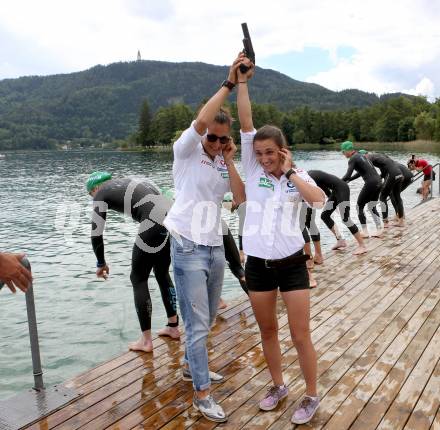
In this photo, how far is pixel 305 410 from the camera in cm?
330

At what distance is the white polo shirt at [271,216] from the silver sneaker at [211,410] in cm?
113

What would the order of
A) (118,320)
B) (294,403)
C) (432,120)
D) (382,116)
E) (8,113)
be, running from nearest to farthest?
1. (294,403)
2. (118,320)
3. (432,120)
4. (382,116)
5. (8,113)

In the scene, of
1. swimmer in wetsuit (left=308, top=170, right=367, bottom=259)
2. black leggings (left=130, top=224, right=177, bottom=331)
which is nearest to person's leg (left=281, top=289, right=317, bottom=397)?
black leggings (left=130, top=224, right=177, bottom=331)

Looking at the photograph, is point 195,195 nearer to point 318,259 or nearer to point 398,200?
point 318,259

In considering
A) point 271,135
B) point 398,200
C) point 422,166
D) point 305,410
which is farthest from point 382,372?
point 422,166

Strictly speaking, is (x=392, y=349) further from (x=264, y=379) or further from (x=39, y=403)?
(x=39, y=403)

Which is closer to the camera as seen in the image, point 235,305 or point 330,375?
point 330,375

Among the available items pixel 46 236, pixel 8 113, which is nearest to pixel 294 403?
pixel 46 236

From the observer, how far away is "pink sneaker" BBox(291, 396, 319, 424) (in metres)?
3.27

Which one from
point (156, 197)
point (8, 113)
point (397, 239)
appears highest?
point (8, 113)

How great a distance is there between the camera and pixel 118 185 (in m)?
4.41

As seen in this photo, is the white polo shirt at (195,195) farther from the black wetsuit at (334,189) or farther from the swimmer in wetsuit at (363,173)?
the swimmer in wetsuit at (363,173)

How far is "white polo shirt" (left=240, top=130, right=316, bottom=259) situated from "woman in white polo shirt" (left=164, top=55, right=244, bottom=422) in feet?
0.62

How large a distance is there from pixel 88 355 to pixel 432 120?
4567 inches
